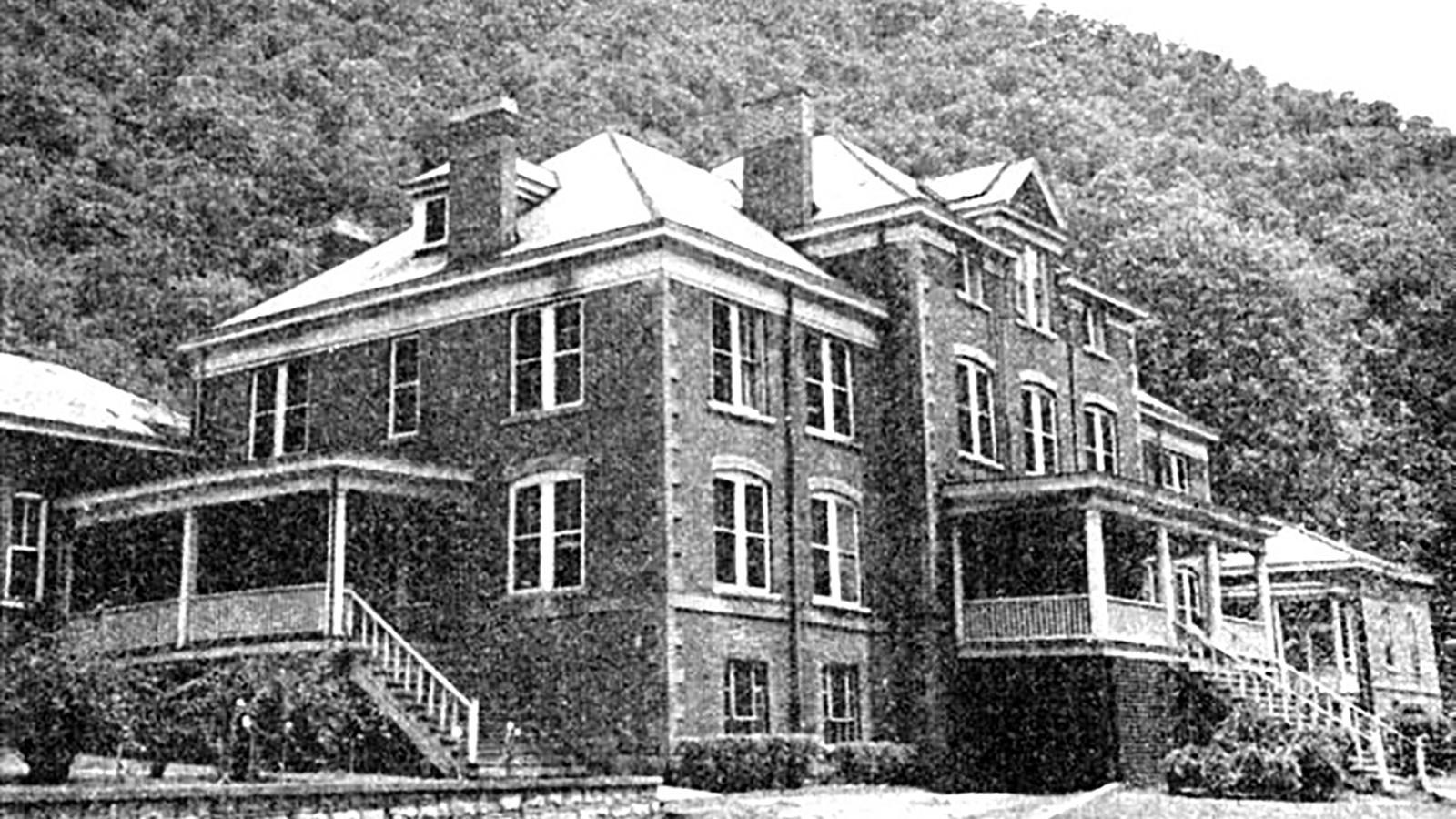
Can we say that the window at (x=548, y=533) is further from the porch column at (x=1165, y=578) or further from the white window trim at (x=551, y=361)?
the porch column at (x=1165, y=578)

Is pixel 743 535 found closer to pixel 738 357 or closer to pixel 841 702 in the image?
pixel 738 357

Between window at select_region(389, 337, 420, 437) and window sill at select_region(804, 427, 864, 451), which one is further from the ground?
window at select_region(389, 337, 420, 437)

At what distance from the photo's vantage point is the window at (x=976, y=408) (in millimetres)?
33656

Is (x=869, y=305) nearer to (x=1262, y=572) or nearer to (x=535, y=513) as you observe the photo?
(x=535, y=513)

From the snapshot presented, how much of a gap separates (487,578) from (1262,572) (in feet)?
53.2

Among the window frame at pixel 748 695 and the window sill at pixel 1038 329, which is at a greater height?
the window sill at pixel 1038 329

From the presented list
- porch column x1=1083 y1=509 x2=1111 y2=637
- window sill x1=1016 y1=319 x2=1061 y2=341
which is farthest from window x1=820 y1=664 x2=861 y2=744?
window sill x1=1016 y1=319 x2=1061 y2=341

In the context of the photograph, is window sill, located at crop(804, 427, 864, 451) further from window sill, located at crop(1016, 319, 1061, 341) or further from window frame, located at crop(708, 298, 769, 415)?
window sill, located at crop(1016, 319, 1061, 341)

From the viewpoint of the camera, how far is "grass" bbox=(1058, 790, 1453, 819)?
2422 centimetres

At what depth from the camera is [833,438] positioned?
3117cm

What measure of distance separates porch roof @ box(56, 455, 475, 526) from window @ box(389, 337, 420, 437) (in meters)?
2.07

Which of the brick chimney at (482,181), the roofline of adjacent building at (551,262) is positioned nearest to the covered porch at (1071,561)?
the roofline of adjacent building at (551,262)

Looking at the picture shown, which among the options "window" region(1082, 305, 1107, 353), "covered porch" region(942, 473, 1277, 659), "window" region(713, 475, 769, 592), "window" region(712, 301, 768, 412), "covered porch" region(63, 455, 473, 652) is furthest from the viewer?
"window" region(1082, 305, 1107, 353)

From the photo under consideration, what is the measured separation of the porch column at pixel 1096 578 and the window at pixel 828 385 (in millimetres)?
Result: 4629
